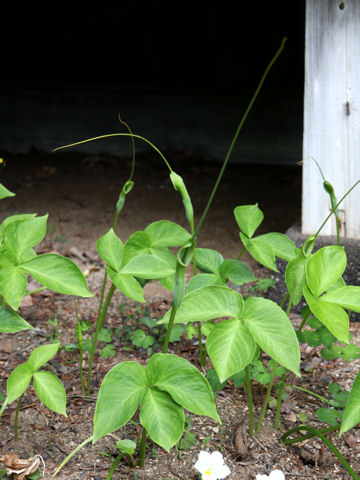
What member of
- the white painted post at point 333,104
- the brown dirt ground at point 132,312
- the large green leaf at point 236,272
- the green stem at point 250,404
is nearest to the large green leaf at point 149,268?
the large green leaf at point 236,272

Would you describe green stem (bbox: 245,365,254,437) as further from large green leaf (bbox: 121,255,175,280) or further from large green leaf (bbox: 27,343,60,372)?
large green leaf (bbox: 27,343,60,372)

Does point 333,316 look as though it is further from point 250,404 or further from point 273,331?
point 250,404

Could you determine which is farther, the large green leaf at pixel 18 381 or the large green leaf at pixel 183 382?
the large green leaf at pixel 18 381

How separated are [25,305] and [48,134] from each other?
11.3ft

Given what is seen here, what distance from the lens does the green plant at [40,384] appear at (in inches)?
56.2

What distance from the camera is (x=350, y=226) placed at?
256 cm

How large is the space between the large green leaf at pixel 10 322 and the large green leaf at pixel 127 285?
26cm

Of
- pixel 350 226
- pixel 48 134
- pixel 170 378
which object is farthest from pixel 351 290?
pixel 48 134

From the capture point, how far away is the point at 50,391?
57.3 inches

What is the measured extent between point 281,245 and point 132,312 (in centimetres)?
93

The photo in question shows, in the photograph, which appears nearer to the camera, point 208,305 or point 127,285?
point 208,305

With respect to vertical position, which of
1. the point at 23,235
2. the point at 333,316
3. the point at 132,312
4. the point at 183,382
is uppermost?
the point at 23,235

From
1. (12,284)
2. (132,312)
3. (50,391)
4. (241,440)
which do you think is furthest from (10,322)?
(132,312)

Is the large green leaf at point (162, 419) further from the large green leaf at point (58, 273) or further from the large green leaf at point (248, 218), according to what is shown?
the large green leaf at point (248, 218)
